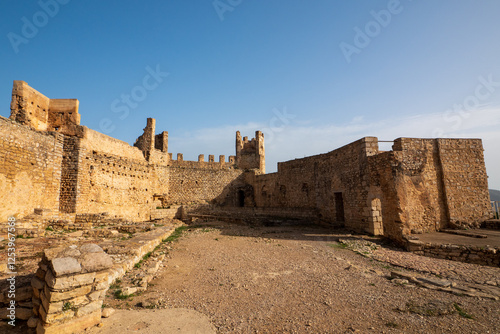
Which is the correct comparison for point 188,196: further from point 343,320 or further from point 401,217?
point 343,320

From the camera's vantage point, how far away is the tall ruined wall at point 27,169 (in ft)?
29.3

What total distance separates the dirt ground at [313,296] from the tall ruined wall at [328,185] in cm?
455

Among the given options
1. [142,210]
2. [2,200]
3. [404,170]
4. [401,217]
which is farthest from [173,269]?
[142,210]

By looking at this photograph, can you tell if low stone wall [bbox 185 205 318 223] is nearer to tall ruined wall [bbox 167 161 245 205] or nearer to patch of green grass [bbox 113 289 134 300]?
tall ruined wall [bbox 167 161 245 205]

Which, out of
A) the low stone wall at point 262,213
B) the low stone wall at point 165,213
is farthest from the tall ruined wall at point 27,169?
the low stone wall at point 262,213

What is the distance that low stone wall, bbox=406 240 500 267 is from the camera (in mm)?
6695

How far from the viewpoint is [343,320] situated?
361 centimetres

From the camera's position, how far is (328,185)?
49.5 ft

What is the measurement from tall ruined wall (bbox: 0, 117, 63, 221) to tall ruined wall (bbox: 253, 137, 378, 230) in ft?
48.3

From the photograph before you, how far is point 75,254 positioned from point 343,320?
409 cm

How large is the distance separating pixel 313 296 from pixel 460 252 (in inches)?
227

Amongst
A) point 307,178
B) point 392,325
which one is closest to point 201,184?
point 307,178

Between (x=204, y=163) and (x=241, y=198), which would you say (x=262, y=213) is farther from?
(x=204, y=163)

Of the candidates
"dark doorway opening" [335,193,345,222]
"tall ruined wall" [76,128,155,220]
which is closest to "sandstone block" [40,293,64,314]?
"tall ruined wall" [76,128,155,220]
